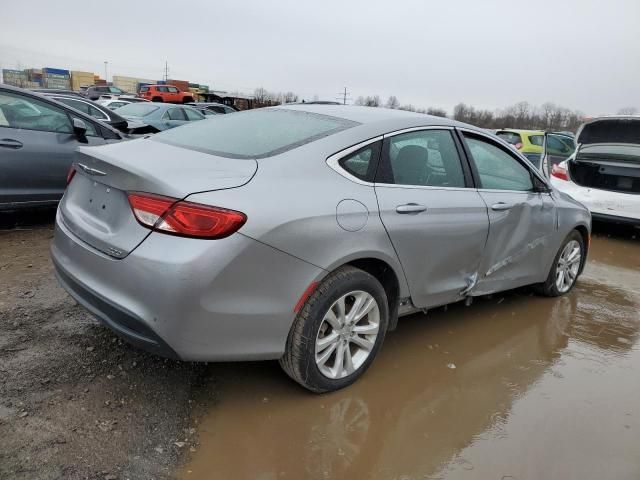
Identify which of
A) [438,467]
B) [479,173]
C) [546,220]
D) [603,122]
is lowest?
[438,467]

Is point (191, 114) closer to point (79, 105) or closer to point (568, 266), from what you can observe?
point (79, 105)

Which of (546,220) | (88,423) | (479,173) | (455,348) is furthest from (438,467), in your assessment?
(546,220)

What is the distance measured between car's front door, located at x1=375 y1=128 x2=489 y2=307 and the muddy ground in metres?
0.56

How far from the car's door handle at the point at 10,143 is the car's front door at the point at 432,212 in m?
3.88

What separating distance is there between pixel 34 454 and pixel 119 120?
6364 mm

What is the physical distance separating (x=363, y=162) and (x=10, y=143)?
3.85 m

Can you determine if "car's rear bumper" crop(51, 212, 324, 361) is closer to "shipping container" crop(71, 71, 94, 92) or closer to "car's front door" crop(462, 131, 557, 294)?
"car's front door" crop(462, 131, 557, 294)

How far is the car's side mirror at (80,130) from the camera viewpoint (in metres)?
5.48

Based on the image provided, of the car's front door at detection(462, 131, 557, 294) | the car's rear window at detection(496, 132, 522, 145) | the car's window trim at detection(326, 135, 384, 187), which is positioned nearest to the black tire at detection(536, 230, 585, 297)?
the car's front door at detection(462, 131, 557, 294)

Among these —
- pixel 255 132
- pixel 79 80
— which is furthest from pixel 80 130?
pixel 79 80

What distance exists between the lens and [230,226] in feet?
7.50

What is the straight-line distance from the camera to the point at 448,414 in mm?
2859

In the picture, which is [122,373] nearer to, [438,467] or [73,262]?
[73,262]

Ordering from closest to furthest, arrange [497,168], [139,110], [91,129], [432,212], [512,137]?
[432,212] < [497,168] < [91,129] < [512,137] < [139,110]
